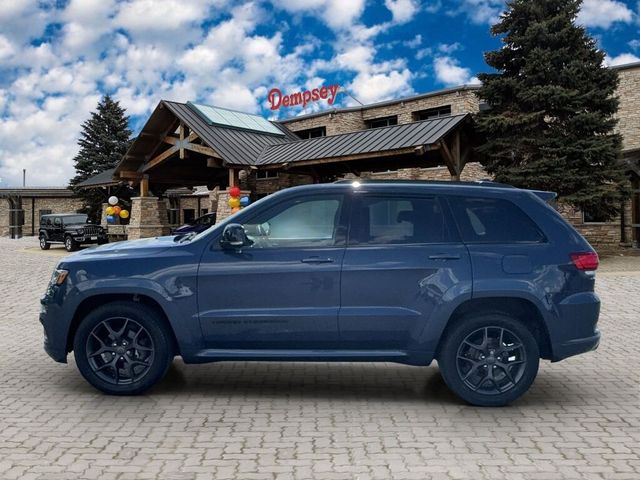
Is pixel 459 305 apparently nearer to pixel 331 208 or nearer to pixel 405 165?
pixel 331 208

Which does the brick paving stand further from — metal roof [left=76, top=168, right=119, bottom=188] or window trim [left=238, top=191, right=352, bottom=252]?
metal roof [left=76, top=168, right=119, bottom=188]

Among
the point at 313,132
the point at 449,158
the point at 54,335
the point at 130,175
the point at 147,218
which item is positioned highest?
the point at 313,132

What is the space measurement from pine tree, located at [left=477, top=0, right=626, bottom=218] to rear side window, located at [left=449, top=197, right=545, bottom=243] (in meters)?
14.6

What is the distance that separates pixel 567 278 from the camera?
5074 mm

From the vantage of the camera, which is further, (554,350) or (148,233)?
(148,233)

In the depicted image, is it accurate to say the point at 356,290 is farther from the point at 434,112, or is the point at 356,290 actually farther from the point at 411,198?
the point at 434,112

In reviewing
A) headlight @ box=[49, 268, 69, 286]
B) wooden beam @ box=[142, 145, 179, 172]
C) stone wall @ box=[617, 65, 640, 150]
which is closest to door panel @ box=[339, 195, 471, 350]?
headlight @ box=[49, 268, 69, 286]

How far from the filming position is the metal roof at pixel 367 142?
19.5m

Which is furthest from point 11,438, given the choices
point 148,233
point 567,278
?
point 148,233

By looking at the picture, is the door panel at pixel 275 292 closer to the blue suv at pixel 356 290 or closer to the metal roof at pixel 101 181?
the blue suv at pixel 356 290

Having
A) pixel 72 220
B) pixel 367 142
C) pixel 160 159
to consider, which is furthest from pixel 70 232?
pixel 367 142

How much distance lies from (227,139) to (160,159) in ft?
12.4

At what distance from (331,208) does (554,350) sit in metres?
2.20

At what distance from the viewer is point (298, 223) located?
538cm
